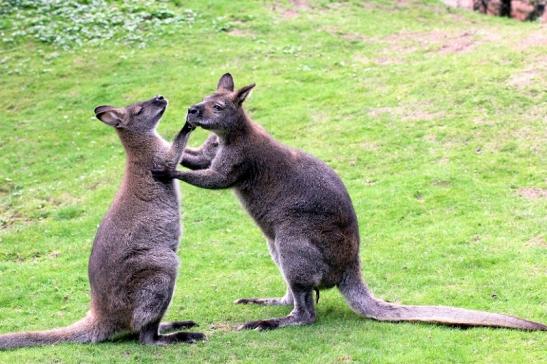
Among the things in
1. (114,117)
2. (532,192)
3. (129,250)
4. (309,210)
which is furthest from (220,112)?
(532,192)

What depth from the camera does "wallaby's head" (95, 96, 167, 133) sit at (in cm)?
923

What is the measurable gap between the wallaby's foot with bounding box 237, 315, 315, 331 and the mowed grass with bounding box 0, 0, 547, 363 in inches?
5.6

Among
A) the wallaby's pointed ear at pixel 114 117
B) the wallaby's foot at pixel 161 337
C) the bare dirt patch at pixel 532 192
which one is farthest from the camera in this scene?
the bare dirt patch at pixel 532 192

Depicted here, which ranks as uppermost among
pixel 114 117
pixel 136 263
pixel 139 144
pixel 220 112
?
pixel 220 112

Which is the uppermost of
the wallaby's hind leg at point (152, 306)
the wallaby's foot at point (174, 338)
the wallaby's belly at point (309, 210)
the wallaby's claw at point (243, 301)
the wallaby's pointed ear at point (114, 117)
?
the wallaby's pointed ear at point (114, 117)

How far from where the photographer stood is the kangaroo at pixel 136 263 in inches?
328

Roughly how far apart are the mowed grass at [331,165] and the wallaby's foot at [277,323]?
0.14 m

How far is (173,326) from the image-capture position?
912 centimetres

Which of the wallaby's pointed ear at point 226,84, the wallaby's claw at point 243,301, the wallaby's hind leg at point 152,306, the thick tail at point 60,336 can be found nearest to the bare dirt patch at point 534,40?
the wallaby's pointed ear at point 226,84

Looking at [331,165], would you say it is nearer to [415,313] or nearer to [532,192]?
[532,192]

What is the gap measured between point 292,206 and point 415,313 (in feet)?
5.70

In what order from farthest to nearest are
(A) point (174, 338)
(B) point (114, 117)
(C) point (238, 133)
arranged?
(B) point (114, 117)
(C) point (238, 133)
(A) point (174, 338)

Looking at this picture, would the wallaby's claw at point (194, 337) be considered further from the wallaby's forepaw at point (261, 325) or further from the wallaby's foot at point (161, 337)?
the wallaby's forepaw at point (261, 325)

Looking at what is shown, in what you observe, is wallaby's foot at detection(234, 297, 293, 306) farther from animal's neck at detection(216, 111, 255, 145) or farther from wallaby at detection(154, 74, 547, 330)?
animal's neck at detection(216, 111, 255, 145)
